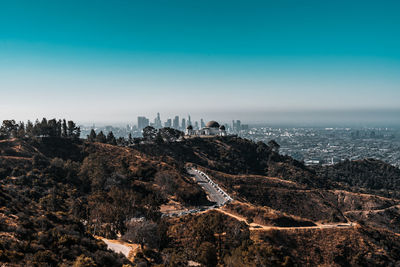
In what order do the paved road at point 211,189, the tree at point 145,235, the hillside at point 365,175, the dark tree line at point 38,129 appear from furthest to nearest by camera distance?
the hillside at point 365,175 → the dark tree line at point 38,129 → the paved road at point 211,189 → the tree at point 145,235

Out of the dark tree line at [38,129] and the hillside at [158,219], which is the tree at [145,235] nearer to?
the hillside at [158,219]

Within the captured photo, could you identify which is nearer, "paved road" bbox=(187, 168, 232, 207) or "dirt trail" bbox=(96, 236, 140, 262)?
"dirt trail" bbox=(96, 236, 140, 262)

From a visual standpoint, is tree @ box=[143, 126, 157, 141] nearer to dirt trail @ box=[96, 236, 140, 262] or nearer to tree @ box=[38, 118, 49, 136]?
tree @ box=[38, 118, 49, 136]

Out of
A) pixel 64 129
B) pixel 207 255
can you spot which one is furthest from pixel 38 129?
pixel 207 255

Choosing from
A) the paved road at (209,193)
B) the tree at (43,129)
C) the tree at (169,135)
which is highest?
the tree at (43,129)

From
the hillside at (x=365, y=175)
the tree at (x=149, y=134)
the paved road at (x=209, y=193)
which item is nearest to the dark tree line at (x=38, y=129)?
the tree at (x=149, y=134)

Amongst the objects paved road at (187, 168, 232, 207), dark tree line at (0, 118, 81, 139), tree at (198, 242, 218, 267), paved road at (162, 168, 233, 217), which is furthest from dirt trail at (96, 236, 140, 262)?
dark tree line at (0, 118, 81, 139)

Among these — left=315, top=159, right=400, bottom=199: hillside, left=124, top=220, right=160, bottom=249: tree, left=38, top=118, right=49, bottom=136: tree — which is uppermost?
left=38, top=118, right=49, bottom=136: tree

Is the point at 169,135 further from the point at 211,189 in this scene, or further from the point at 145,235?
the point at 145,235
